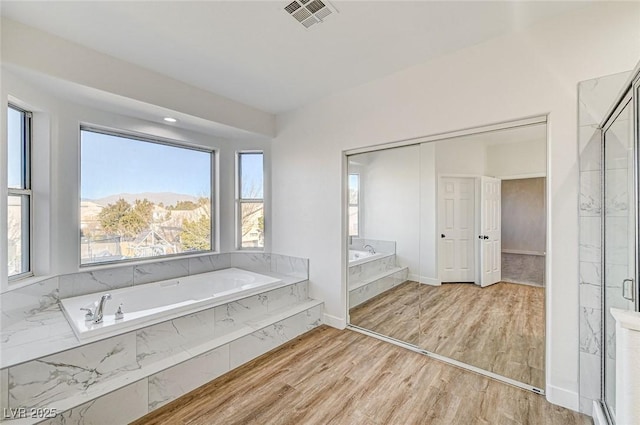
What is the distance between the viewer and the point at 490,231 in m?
2.69

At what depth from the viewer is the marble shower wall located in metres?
1.77

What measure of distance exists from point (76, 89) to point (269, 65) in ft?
5.44

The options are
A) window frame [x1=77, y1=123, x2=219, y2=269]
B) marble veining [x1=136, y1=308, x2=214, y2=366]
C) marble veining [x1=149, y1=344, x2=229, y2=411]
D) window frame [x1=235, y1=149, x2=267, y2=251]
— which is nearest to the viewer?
marble veining [x1=149, y1=344, x2=229, y2=411]

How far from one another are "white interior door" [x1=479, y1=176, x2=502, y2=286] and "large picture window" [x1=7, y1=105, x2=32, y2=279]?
167 inches

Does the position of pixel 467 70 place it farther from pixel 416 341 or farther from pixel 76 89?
pixel 76 89

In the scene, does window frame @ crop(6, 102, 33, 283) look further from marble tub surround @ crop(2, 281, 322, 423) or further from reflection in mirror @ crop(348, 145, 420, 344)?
reflection in mirror @ crop(348, 145, 420, 344)

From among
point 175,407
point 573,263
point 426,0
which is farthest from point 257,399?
point 426,0

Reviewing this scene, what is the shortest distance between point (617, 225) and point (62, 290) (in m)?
4.44

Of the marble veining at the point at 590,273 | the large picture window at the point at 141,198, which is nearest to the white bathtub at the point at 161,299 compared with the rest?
the large picture window at the point at 141,198

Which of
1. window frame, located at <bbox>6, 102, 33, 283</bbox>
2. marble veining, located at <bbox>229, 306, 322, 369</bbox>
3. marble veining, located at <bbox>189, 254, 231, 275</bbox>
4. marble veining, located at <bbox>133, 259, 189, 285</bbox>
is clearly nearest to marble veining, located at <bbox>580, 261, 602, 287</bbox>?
marble veining, located at <bbox>229, 306, 322, 369</bbox>

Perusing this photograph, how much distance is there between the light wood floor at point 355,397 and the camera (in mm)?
1818

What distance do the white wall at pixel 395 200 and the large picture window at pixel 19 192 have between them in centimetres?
329

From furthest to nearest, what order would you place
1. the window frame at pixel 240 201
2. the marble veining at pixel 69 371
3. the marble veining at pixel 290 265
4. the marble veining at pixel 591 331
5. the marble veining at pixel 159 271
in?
the window frame at pixel 240 201 < the marble veining at pixel 290 265 < the marble veining at pixel 159 271 < the marble veining at pixel 591 331 < the marble veining at pixel 69 371

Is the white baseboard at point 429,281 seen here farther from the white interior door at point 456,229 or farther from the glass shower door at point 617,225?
the glass shower door at point 617,225
